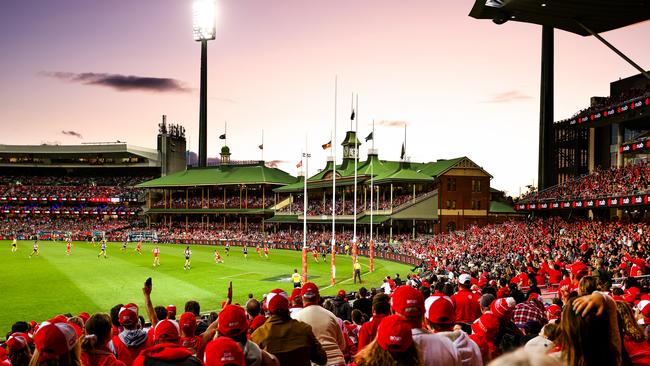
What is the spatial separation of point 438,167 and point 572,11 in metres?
36.8

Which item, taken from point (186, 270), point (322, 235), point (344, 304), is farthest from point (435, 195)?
point (344, 304)

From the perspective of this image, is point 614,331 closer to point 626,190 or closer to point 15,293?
point 15,293

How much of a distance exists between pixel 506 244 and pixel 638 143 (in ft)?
39.2

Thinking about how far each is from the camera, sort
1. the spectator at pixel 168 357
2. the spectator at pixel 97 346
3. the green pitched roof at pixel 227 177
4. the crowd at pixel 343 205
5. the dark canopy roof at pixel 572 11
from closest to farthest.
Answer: the spectator at pixel 168 357 → the spectator at pixel 97 346 → the dark canopy roof at pixel 572 11 → the crowd at pixel 343 205 → the green pitched roof at pixel 227 177

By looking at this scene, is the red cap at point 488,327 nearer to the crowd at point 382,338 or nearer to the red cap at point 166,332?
the crowd at point 382,338

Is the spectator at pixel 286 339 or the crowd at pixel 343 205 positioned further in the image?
the crowd at pixel 343 205

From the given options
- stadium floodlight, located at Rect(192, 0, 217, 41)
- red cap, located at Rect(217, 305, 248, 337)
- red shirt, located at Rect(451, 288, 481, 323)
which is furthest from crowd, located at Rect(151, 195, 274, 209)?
red cap, located at Rect(217, 305, 248, 337)

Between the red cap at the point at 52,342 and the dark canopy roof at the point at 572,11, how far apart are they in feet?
111

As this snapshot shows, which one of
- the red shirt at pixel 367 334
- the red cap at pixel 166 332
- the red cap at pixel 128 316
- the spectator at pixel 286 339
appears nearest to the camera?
the red cap at pixel 166 332

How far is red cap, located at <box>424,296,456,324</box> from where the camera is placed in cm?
501

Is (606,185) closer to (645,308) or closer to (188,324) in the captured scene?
(645,308)

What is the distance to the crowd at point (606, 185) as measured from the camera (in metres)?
38.8

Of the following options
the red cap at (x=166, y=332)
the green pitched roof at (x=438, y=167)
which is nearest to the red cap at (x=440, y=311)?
the red cap at (x=166, y=332)

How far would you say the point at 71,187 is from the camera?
115375 mm
